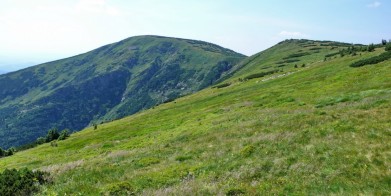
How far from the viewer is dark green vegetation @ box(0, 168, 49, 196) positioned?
1998 cm

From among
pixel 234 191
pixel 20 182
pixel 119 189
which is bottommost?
pixel 234 191

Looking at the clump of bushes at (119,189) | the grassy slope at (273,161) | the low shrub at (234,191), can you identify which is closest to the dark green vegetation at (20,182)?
the grassy slope at (273,161)

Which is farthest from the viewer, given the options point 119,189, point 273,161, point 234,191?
point 273,161

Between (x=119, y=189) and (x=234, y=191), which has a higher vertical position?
(x=119, y=189)

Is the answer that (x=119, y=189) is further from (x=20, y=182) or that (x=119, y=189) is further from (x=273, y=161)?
(x=273, y=161)

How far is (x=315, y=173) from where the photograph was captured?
52.9ft

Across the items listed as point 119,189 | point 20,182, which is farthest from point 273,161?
point 20,182

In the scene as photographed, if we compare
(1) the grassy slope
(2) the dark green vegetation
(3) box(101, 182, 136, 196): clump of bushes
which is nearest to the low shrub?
(1) the grassy slope

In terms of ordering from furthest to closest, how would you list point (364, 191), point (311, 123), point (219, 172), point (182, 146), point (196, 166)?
1. point (182, 146)
2. point (311, 123)
3. point (196, 166)
4. point (219, 172)
5. point (364, 191)

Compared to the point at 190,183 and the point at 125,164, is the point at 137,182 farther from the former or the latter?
the point at 125,164

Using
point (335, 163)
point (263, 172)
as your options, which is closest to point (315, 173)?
point (335, 163)

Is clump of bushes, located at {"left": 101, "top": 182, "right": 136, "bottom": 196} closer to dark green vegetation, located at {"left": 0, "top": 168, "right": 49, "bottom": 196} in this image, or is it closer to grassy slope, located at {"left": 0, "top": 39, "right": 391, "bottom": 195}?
grassy slope, located at {"left": 0, "top": 39, "right": 391, "bottom": 195}

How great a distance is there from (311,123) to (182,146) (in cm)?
1024

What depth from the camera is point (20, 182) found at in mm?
20844
